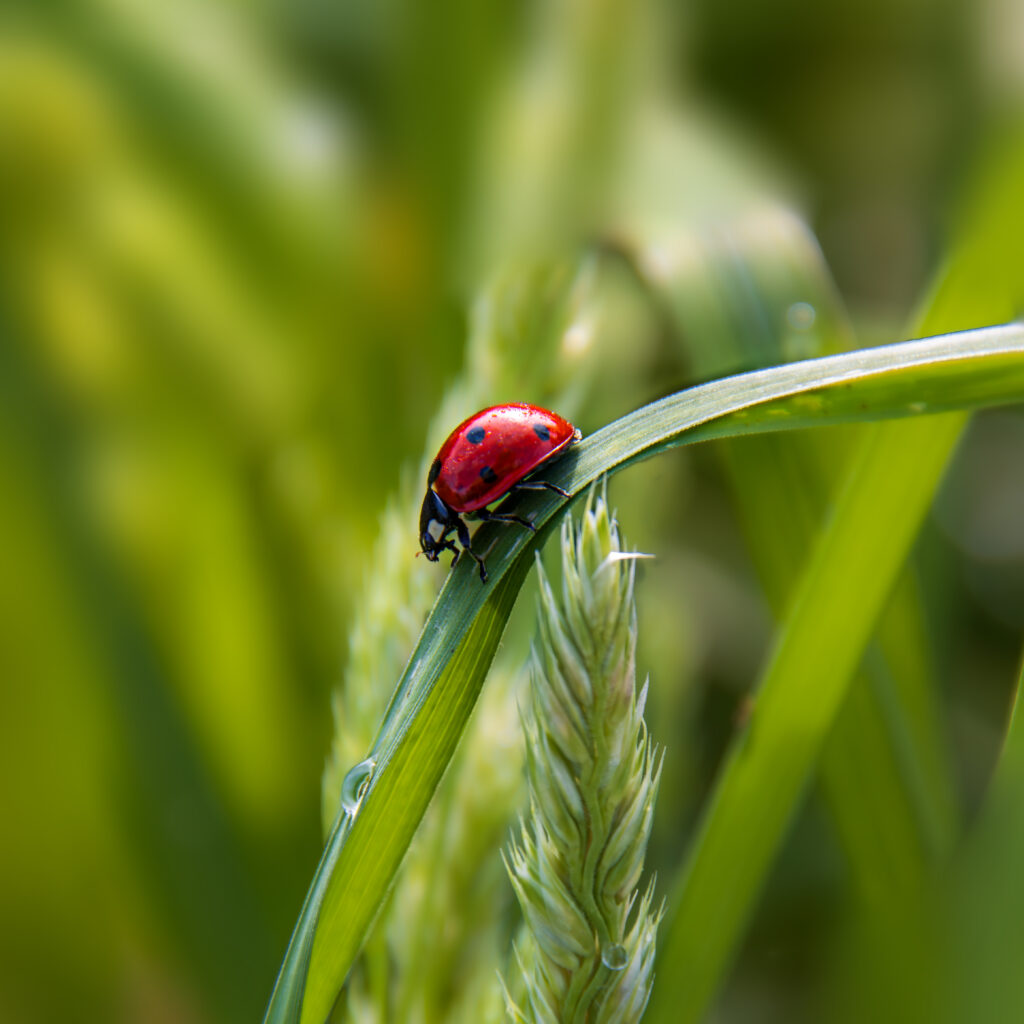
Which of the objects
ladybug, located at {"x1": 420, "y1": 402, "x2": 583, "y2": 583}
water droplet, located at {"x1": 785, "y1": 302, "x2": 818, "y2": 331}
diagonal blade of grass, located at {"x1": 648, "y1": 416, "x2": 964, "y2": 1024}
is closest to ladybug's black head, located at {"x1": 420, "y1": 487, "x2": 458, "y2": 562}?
ladybug, located at {"x1": 420, "y1": 402, "x2": 583, "y2": 583}

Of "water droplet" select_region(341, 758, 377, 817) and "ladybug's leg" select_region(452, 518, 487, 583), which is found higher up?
"ladybug's leg" select_region(452, 518, 487, 583)

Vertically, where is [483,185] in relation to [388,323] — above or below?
above

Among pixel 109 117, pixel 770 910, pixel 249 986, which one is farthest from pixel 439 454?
pixel 770 910

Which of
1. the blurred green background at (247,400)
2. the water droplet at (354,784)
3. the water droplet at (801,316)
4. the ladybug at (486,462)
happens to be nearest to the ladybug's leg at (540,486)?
the ladybug at (486,462)

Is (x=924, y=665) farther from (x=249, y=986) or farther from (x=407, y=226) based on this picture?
(x=407, y=226)

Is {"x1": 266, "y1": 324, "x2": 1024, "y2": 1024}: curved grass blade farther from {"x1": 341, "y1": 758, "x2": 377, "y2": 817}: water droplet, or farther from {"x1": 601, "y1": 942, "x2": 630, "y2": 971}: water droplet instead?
{"x1": 601, "y1": 942, "x2": 630, "y2": 971}: water droplet

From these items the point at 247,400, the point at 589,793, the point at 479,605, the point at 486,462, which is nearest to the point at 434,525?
the point at 486,462
